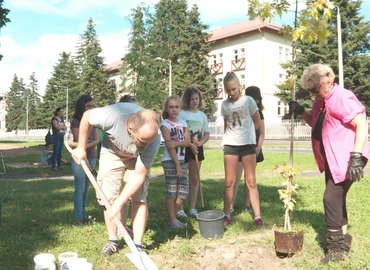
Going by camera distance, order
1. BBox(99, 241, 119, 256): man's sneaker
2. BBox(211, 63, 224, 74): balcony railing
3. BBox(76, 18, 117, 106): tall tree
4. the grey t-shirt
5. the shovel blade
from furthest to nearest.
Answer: BBox(76, 18, 117, 106): tall tree
BBox(211, 63, 224, 74): balcony railing
BBox(99, 241, 119, 256): man's sneaker
the grey t-shirt
the shovel blade

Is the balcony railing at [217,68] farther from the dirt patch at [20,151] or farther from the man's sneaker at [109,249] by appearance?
the man's sneaker at [109,249]

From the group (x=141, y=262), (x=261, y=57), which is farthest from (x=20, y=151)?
(x=261, y=57)

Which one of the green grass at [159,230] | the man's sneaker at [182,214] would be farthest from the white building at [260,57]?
the man's sneaker at [182,214]

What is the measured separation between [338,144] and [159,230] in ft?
7.86

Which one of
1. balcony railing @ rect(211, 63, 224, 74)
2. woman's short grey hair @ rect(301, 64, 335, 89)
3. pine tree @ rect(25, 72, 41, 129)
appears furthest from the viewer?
pine tree @ rect(25, 72, 41, 129)

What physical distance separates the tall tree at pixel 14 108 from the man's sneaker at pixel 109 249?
295 ft

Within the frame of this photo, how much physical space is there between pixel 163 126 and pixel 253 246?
75.3 inches

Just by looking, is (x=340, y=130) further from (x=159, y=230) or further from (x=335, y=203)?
(x=159, y=230)

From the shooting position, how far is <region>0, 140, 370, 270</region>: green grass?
157 inches

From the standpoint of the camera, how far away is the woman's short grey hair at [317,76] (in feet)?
12.6

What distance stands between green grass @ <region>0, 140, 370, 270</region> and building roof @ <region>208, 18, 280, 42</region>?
118 ft

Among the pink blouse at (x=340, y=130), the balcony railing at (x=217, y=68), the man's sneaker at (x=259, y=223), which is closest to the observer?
the pink blouse at (x=340, y=130)

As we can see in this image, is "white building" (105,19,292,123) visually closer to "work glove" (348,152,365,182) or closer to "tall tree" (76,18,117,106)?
"tall tree" (76,18,117,106)

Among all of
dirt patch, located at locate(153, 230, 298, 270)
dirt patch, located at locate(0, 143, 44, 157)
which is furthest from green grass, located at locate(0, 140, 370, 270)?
dirt patch, located at locate(0, 143, 44, 157)
